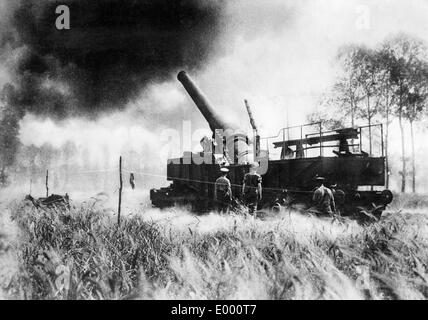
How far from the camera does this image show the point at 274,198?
905 centimetres

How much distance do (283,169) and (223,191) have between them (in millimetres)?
1716

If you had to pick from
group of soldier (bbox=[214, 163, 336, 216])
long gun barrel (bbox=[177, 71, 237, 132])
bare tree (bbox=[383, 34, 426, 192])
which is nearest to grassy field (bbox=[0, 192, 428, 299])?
group of soldier (bbox=[214, 163, 336, 216])

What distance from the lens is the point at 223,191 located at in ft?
30.0

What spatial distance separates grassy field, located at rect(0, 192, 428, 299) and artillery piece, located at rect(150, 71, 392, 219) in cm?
306

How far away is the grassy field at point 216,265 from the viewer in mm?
2805

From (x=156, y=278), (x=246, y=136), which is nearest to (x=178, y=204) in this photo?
(x=246, y=136)

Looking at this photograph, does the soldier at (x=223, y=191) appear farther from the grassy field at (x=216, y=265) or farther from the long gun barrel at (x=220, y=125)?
the grassy field at (x=216, y=265)

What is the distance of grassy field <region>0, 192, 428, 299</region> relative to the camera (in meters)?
2.80

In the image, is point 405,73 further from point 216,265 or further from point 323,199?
point 216,265

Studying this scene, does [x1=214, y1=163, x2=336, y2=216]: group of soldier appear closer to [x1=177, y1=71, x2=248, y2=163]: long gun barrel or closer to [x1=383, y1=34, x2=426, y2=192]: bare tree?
[x1=177, y1=71, x2=248, y2=163]: long gun barrel

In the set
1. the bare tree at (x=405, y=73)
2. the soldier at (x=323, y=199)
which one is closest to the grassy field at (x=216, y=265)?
the soldier at (x=323, y=199)

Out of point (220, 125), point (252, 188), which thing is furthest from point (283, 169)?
point (220, 125)
